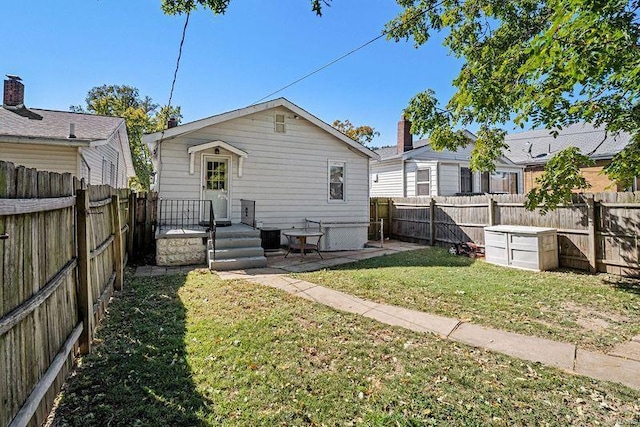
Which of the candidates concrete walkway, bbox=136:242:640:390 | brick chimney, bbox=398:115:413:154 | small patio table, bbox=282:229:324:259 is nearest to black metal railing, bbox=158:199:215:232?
small patio table, bbox=282:229:324:259

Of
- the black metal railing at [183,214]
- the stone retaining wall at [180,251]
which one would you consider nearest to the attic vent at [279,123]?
the black metal railing at [183,214]

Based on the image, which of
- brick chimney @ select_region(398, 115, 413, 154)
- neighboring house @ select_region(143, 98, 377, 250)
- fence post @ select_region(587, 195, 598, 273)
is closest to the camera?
fence post @ select_region(587, 195, 598, 273)

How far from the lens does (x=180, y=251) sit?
7973mm

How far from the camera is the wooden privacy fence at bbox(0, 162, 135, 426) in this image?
1.80 meters

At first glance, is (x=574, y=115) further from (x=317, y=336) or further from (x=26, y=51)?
(x=26, y=51)

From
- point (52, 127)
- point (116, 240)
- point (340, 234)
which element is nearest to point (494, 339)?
point (116, 240)

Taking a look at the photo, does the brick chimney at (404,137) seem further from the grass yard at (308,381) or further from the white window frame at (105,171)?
the grass yard at (308,381)

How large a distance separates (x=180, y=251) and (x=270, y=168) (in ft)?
12.9

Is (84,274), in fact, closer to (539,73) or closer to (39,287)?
(39,287)

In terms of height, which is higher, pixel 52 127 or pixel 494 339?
pixel 52 127

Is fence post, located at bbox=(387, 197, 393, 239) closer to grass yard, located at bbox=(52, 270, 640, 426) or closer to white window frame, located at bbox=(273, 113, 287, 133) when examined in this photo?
white window frame, located at bbox=(273, 113, 287, 133)

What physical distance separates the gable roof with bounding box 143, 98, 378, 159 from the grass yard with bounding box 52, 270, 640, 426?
5.99m

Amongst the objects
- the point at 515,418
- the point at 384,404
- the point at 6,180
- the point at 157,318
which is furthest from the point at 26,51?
the point at 515,418

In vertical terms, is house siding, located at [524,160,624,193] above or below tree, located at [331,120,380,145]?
below
